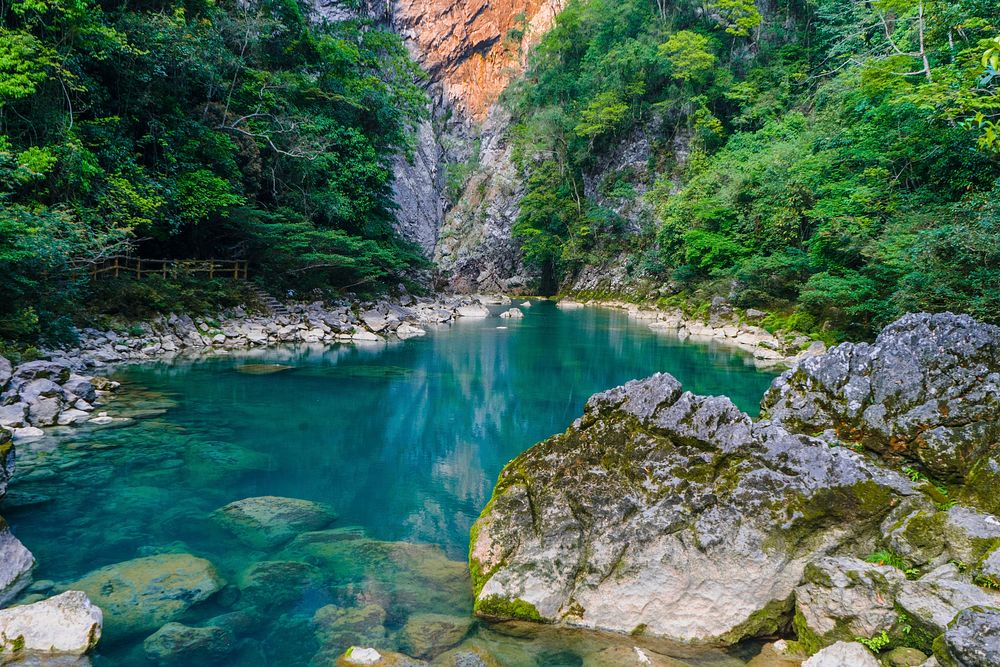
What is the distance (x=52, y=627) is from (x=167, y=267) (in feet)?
63.1

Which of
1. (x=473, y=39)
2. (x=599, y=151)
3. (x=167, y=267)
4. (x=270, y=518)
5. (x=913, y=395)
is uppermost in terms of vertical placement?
(x=473, y=39)

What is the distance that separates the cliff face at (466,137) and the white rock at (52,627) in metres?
47.2

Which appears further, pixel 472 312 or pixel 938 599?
pixel 472 312

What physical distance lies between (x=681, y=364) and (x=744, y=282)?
9.36 meters

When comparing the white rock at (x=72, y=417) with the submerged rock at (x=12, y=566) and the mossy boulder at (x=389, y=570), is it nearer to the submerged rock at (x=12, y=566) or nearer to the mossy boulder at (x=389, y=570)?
the submerged rock at (x=12, y=566)

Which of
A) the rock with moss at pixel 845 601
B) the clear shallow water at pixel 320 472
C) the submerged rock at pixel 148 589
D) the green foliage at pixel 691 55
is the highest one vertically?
the green foliage at pixel 691 55

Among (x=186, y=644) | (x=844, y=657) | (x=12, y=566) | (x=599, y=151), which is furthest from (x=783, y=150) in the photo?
(x=12, y=566)

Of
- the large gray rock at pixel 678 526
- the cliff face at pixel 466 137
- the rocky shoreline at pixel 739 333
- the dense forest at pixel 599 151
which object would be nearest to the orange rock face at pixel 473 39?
the cliff face at pixel 466 137

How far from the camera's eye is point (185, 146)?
19203mm

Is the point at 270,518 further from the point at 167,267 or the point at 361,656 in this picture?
the point at 167,267

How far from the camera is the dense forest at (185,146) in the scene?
494 inches

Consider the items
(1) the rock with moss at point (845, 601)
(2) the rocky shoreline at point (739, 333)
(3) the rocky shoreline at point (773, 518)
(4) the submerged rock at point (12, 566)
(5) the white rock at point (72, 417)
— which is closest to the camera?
(1) the rock with moss at point (845, 601)

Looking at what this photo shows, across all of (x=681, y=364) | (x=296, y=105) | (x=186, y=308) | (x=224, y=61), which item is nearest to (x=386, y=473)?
(x=681, y=364)

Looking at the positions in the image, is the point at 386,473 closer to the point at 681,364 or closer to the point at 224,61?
the point at 681,364
